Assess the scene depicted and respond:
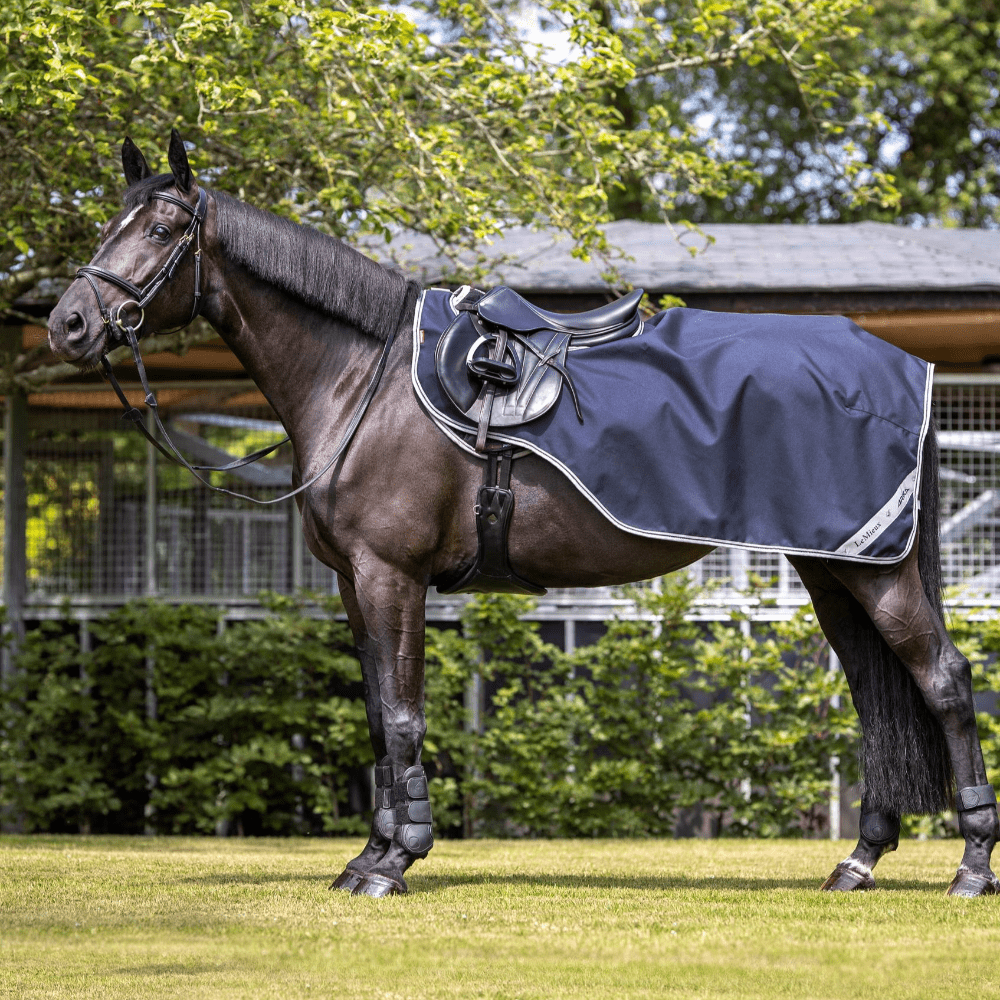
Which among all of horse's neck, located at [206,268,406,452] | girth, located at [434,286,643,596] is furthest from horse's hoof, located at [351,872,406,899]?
horse's neck, located at [206,268,406,452]

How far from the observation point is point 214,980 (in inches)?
134

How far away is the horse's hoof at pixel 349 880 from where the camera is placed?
4828mm

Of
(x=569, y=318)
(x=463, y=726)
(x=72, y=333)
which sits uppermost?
(x=569, y=318)

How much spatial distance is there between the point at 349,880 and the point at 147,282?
2.30 m

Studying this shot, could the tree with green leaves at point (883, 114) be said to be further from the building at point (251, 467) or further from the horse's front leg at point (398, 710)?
the horse's front leg at point (398, 710)

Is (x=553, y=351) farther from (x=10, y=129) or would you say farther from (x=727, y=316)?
(x=10, y=129)

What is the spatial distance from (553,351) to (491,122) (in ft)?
14.8

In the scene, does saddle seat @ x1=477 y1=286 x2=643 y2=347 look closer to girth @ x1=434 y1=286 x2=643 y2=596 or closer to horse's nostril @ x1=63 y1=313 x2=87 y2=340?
girth @ x1=434 y1=286 x2=643 y2=596

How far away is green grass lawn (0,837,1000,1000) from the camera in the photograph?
3.39 m

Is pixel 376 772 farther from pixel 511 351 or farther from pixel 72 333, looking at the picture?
pixel 72 333

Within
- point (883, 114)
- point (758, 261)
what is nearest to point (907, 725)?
point (758, 261)

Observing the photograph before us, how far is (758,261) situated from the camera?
35.9 feet

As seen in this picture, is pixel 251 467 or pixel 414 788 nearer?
pixel 414 788

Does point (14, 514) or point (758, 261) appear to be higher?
point (758, 261)
